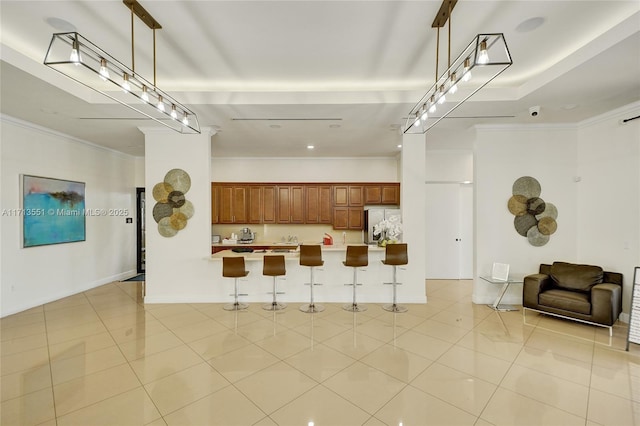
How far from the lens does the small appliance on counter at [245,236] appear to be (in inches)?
274

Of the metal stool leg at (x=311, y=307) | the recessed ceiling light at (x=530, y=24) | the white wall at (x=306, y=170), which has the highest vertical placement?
the recessed ceiling light at (x=530, y=24)

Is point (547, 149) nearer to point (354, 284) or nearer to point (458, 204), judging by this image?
point (458, 204)

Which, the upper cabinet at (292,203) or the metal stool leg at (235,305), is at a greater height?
the upper cabinet at (292,203)

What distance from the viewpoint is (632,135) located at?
3975mm

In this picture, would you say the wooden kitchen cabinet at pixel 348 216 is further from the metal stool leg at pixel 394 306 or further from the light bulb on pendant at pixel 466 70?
the light bulb on pendant at pixel 466 70

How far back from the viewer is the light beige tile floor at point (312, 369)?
2275 mm

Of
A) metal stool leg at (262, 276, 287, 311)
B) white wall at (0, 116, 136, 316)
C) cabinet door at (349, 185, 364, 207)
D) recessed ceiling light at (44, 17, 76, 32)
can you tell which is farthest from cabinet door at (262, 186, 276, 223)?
recessed ceiling light at (44, 17, 76, 32)

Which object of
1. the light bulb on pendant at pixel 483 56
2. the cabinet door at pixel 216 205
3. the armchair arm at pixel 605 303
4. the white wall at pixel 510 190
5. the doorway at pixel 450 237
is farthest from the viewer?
the cabinet door at pixel 216 205

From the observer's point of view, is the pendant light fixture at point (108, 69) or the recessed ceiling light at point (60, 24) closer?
the pendant light fixture at point (108, 69)

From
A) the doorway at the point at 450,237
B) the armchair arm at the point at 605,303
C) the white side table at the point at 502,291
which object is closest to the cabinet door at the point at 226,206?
the doorway at the point at 450,237

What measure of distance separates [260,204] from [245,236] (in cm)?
86

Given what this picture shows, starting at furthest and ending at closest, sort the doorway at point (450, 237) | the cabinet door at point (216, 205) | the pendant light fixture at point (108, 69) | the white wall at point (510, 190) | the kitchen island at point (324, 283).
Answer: the cabinet door at point (216, 205) → the doorway at point (450, 237) → the kitchen island at point (324, 283) → the white wall at point (510, 190) → the pendant light fixture at point (108, 69)

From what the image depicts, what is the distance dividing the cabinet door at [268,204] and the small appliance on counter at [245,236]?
465 millimetres

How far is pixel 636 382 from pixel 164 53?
5.69 m
